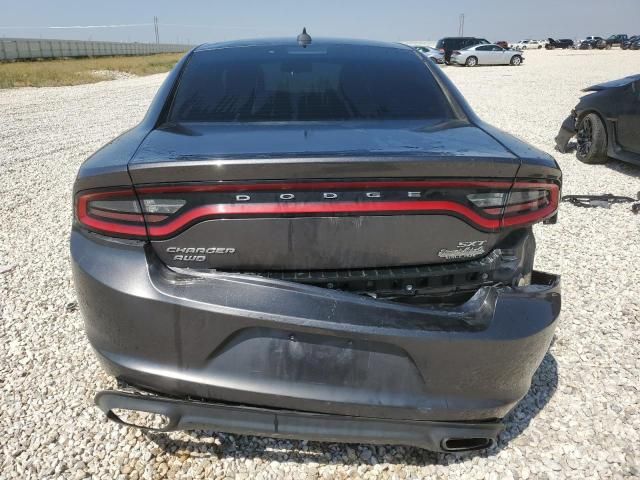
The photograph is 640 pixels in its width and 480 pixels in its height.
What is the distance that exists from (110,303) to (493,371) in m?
1.27

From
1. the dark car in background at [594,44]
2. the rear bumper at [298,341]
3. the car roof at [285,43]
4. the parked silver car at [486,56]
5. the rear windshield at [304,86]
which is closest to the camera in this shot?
the rear bumper at [298,341]

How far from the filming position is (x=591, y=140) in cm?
680

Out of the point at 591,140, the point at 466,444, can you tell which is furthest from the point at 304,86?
the point at 591,140

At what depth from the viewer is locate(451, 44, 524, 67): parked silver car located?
31.6 metres

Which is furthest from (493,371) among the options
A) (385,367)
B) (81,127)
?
(81,127)

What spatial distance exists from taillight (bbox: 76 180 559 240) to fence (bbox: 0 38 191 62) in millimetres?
44251

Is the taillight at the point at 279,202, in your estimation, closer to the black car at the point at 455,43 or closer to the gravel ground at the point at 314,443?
the gravel ground at the point at 314,443

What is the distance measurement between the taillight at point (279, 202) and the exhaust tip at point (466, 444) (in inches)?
29.3

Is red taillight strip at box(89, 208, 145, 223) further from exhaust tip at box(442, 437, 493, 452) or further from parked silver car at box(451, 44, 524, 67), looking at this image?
parked silver car at box(451, 44, 524, 67)

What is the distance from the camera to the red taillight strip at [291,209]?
154 cm

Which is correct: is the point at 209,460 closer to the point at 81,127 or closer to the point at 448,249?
the point at 448,249

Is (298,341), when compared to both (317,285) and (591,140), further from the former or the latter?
(591,140)

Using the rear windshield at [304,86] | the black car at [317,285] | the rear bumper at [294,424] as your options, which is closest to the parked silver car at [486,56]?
the rear windshield at [304,86]

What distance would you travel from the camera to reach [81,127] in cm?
1002
